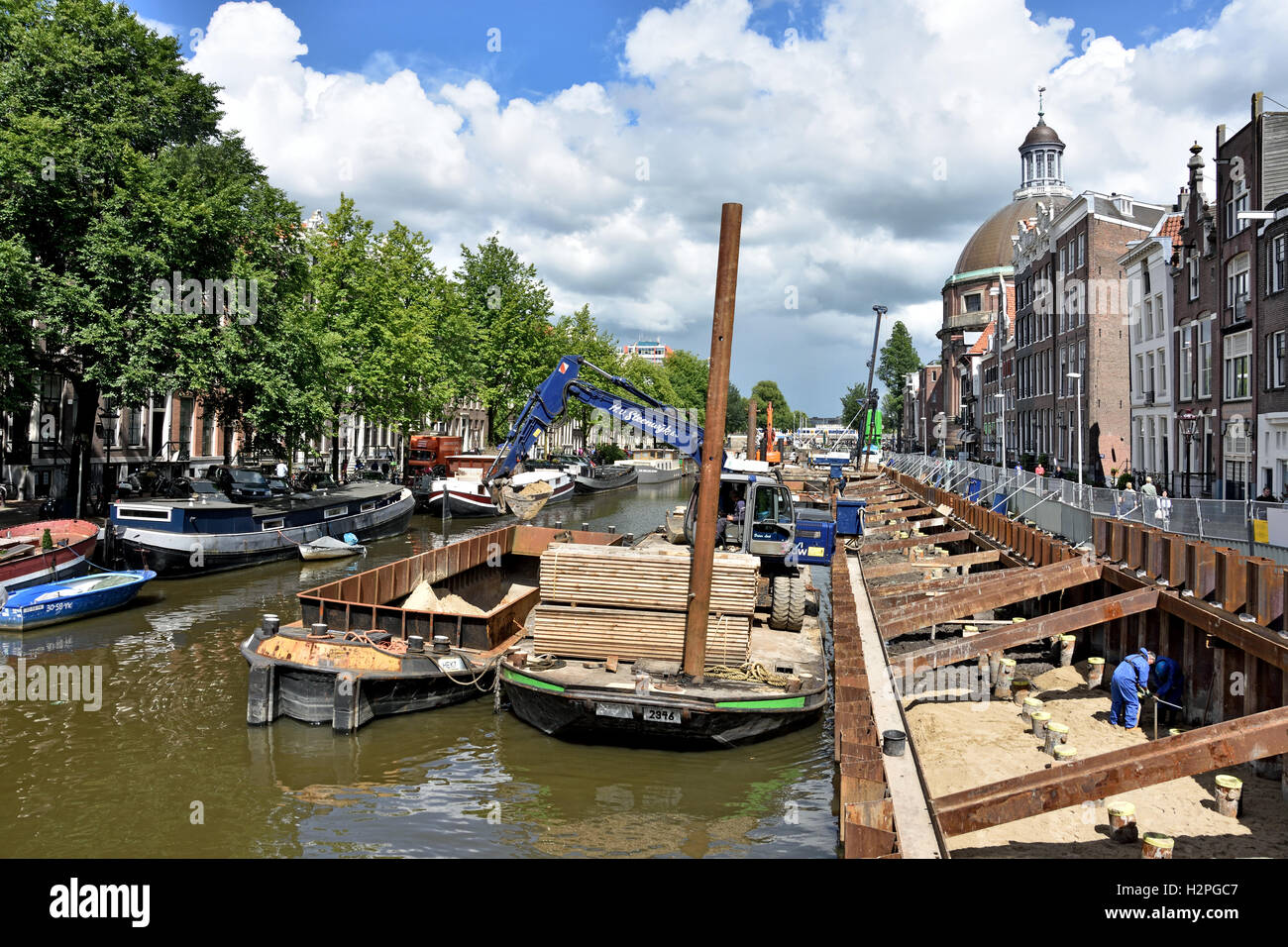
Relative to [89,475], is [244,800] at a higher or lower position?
lower

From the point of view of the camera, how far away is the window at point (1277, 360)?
107ft

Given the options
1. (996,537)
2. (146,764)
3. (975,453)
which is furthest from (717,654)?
(975,453)

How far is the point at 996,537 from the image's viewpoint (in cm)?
2872

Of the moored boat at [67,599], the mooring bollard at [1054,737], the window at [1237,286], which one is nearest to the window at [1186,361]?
the window at [1237,286]

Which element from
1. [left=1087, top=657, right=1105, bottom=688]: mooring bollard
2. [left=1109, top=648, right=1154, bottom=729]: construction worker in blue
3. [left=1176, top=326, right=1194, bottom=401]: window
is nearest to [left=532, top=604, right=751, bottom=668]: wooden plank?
[left=1109, top=648, right=1154, bottom=729]: construction worker in blue

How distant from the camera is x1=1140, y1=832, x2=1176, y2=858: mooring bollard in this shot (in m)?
9.12

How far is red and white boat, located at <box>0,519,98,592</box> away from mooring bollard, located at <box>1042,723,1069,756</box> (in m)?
23.3

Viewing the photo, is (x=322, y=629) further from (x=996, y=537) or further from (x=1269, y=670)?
(x=996, y=537)

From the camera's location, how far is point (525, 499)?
4578cm

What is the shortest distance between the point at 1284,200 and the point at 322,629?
3514 cm

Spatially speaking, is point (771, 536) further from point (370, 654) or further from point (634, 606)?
point (370, 654)

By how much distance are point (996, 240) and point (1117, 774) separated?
4438 inches

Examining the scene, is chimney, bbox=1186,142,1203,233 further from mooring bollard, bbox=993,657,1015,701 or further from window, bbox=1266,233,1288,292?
mooring bollard, bbox=993,657,1015,701

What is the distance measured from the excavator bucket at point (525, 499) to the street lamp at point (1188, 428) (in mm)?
29590
